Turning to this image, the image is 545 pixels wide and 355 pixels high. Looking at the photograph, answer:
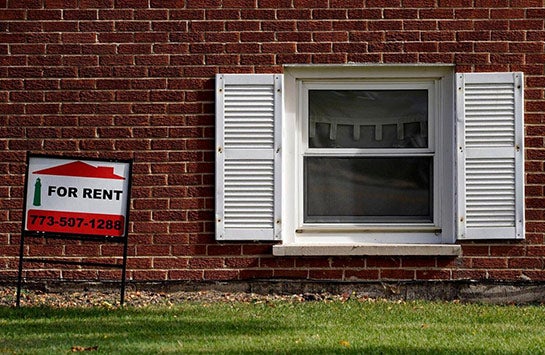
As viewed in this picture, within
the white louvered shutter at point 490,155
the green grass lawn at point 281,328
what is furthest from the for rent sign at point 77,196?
the white louvered shutter at point 490,155

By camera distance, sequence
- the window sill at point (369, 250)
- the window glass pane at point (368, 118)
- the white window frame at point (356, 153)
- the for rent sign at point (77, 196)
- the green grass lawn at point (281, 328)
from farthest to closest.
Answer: the window glass pane at point (368, 118)
the white window frame at point (356, 153)
the window sill at point (369, 250)
the for rent sign at point (77, 196)
the green grass lawn at point (281, 328)

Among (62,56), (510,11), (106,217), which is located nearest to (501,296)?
(510,11)

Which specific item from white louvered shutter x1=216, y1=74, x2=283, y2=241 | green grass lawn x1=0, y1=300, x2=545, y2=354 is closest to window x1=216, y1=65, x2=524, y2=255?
white louvered shutter x1=216, y1=74, x2=283, y2=241

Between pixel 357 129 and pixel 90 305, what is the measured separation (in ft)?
8.71

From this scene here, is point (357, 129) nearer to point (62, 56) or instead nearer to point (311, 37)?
point (311, 37)

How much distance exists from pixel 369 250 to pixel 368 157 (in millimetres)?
803

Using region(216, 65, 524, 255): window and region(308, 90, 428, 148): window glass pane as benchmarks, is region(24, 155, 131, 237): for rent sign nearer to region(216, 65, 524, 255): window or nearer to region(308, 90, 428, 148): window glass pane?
region(216, 65, 524, 255): window

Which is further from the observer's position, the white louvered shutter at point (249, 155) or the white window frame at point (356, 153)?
the white window frame at point (356, 153)

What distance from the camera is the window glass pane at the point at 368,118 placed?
10.9 meters

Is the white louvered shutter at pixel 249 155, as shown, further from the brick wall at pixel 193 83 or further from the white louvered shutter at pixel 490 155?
the white louvered shutter at pixel 490 155

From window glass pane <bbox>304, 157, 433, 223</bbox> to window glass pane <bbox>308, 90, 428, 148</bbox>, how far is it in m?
0.15

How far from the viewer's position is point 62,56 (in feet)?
35.0

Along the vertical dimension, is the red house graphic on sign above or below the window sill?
above

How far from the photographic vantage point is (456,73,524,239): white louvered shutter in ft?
34.8
